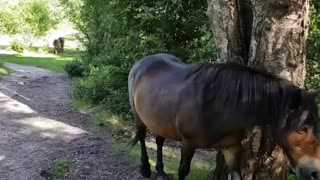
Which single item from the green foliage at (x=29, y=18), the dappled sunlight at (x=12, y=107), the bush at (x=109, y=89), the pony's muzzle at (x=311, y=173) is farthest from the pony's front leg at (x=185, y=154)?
the green foliage at (x=29, y=18)

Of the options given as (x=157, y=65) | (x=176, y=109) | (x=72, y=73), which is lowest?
(x=72, y=73)

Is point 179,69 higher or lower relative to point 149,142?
higher

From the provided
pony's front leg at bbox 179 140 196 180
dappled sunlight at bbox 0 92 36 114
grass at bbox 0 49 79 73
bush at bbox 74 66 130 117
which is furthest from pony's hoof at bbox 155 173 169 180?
grass at bbox 0 49 79 73

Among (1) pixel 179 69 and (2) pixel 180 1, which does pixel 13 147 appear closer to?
(1) pixel 179 69

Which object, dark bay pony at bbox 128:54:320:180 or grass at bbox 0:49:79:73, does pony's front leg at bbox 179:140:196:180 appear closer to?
dark bay pony at bbox 128:54:320:180

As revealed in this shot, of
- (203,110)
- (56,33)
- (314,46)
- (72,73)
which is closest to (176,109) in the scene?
(203,110)

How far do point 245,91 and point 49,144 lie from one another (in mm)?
4279

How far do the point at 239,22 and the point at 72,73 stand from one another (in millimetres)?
14979

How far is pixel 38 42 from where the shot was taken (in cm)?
3619

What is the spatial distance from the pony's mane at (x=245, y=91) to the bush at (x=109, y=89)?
592 centimetres

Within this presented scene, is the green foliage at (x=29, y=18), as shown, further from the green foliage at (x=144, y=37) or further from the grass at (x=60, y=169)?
the grass at (x=60, y=169)

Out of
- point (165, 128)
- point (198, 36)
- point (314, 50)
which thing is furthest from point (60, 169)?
point (198, 36)

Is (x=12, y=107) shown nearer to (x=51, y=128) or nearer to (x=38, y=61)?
(x=51, y=128)

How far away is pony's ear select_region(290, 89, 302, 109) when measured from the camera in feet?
10.4
